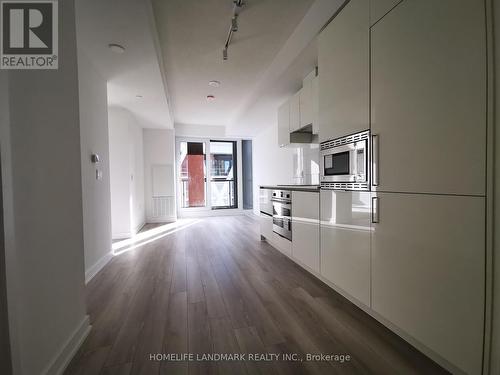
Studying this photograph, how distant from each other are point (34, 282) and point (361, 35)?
8.01ft

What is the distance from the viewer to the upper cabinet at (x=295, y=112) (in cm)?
305

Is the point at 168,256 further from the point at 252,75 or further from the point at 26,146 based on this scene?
the point at 252,75

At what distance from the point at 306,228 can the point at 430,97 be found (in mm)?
1594

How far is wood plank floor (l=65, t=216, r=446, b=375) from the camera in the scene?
1.25m

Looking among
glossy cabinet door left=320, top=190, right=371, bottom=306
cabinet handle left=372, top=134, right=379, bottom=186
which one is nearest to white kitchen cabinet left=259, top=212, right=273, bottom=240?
glossy cabinet door left=320, top=190, right=371, bottom=306

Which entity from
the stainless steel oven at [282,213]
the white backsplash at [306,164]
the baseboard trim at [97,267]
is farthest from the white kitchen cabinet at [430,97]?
the baseboard trim at [97,267]

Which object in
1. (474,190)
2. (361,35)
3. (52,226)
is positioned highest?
(361,35)

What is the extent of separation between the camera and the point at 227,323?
1.61 metres

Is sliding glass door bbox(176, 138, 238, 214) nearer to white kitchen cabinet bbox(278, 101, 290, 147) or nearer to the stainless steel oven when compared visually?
white kitchen cabinet bbox(278, 101, 290, 147)

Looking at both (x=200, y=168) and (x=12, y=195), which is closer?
(x=12, y=195)

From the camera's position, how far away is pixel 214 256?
3105 millimetres

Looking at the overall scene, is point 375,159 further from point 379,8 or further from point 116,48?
point 116,48

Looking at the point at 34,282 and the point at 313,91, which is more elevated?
the point at 313,91

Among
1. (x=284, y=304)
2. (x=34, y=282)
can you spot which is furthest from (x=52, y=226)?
(x=284, y=304)
